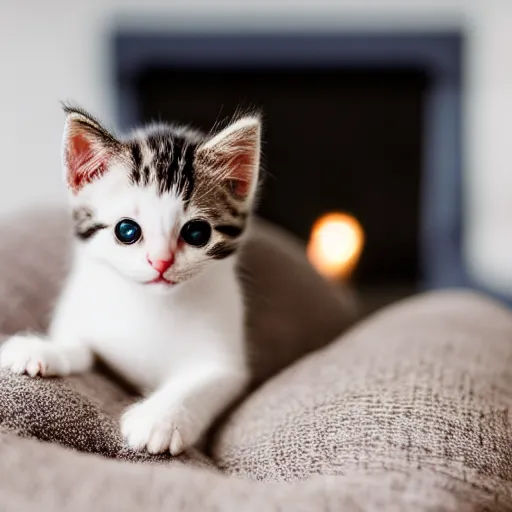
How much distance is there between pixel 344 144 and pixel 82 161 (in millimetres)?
2070

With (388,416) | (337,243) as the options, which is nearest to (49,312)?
(388,416)

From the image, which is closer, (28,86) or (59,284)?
(59,284)

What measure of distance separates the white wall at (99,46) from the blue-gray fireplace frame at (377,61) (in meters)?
→ 0.05

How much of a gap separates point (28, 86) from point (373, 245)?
4.57 ft

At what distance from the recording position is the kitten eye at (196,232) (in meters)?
0.65

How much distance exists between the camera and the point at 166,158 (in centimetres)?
67

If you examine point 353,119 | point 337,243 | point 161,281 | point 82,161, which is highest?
point 353,119

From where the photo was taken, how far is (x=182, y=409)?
64 centimetres

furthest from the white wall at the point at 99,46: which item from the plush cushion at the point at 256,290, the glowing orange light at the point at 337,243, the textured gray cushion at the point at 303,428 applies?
the textured gray cushion at the point at 303,428

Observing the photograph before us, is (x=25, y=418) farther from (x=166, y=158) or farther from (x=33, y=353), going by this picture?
(x=166, y=158)

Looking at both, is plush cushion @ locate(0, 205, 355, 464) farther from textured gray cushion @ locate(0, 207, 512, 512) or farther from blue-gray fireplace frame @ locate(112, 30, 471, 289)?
blue-gray fireplace frame @ locate(112, 30, 471, 289)

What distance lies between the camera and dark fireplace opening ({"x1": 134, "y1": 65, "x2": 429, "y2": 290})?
262 centimetres

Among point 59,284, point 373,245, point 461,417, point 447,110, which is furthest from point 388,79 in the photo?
point 461,417

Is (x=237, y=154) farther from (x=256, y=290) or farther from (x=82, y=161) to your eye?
(x=256, y=290)
